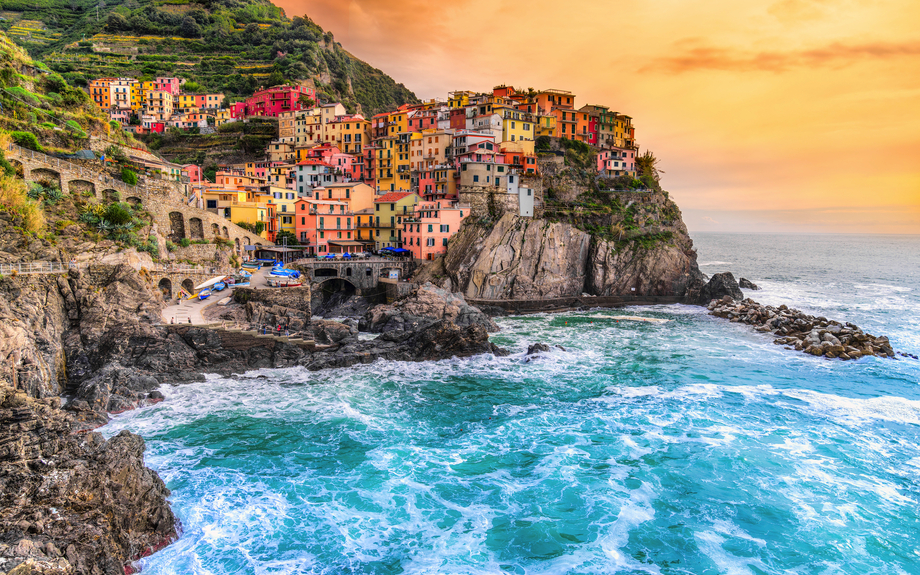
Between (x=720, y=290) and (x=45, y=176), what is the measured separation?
199 feet

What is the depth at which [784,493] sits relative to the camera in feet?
60.9

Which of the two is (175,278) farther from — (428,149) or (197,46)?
(197,46)

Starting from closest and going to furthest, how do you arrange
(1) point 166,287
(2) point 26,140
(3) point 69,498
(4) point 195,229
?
(3) point 69,498 < (2) point 26,140 < (1) point 166,287 < (4) point 195,229

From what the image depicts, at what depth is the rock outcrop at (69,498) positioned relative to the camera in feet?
39.0

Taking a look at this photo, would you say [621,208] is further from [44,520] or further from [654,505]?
[44,520]

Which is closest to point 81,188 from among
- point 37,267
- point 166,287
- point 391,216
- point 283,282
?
point 166,287

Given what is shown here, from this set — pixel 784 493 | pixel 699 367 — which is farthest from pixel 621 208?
pixel 784 493

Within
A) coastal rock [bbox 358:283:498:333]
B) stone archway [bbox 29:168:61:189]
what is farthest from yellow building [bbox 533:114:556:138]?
stone archway [bbox 29:168:61:189]

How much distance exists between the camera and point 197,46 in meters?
121

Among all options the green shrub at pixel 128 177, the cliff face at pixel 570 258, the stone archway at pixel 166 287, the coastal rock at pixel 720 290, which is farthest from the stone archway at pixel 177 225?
the coastal rock at pixel 720 290

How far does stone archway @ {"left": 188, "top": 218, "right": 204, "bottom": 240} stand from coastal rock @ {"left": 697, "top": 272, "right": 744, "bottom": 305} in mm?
50669

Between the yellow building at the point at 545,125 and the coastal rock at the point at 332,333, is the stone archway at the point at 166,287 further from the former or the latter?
the yellow building at the point at 545,125

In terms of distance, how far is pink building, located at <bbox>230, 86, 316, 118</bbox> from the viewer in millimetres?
92812

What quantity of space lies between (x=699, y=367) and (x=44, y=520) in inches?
1318
